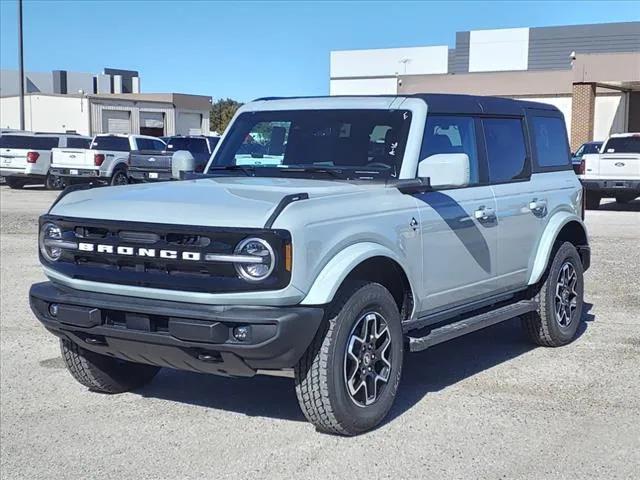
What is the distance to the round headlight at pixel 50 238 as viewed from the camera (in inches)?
203

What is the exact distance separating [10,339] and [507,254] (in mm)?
4327

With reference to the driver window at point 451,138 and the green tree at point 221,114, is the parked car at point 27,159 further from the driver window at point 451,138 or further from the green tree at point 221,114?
the green tree at point 221,114

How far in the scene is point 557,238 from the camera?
7.40 metres

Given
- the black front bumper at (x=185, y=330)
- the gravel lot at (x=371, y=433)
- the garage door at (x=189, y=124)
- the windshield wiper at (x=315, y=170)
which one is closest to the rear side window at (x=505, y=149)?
the windshield wiper at (x=315, y=170)

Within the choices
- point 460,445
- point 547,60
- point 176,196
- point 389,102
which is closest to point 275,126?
point 389,102

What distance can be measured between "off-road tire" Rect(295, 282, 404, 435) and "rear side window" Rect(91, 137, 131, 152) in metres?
22.4

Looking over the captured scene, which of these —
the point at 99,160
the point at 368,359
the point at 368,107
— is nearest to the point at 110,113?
the point at 99,160

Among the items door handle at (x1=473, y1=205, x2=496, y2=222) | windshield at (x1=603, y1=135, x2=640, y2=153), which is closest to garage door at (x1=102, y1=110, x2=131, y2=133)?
windshield at (x1=603, y1=135, x2=640, y2=153)

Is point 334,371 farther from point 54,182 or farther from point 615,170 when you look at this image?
point 54,182

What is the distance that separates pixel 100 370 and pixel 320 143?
2161 millimetres

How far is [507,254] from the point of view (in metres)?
6.52

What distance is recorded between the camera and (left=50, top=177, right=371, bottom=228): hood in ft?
15.1

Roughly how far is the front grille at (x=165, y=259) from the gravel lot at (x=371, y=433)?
985 mm

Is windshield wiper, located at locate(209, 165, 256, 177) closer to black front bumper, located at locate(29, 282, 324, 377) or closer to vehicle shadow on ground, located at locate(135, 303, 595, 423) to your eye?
vehicle shadow on ground, located at locate(135, 303, 595, 423)
